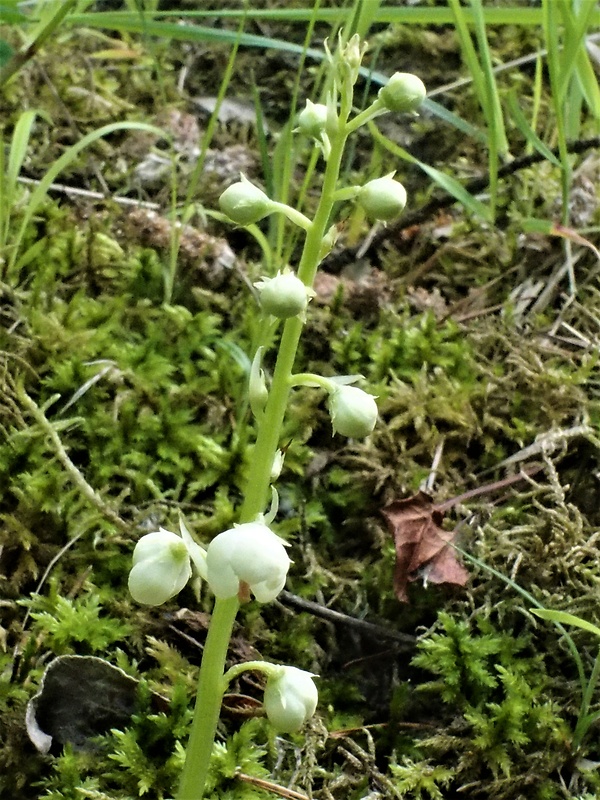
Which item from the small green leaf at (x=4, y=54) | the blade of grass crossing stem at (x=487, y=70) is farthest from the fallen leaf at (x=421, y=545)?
the small green leaf at (x=4, y=54)

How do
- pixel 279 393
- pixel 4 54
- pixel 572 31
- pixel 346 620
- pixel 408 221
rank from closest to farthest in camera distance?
1. pixel 279 393
2. pixel 346 620
3. pixel 572 31
4. pixel 4 54
5. pixel 408 221

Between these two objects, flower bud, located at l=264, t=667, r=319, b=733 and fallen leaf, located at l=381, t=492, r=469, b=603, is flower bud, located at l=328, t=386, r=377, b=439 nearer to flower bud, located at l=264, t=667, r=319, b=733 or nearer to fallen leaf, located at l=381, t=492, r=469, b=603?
flower bud, located at l=264, t=667, r=319, b=733

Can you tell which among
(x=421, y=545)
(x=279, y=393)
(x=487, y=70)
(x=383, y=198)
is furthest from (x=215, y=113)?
(x=421, y=545)

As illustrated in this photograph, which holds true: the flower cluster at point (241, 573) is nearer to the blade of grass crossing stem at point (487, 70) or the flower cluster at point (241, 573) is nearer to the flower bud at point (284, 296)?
the flower bud at point (284, 296)

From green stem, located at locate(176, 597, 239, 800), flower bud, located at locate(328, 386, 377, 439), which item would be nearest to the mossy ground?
green stem, located at locate(176, 597, 239, 800)

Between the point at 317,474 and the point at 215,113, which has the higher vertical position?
the point at 215,113

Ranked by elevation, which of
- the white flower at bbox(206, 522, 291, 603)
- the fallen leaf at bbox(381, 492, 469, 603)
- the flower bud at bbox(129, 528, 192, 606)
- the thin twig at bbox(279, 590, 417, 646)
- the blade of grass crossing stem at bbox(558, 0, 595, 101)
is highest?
Answer: the blade of grass crossing stem at bbox(558, 0, 595, 101)

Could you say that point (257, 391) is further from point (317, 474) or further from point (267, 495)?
point (317, 474)
